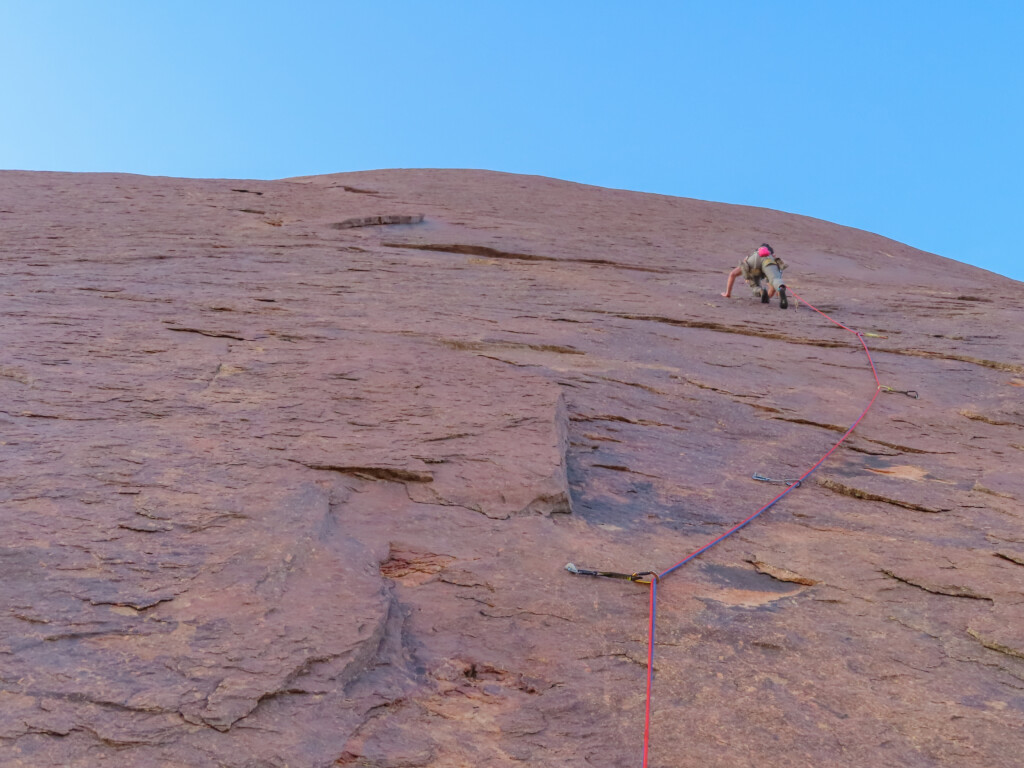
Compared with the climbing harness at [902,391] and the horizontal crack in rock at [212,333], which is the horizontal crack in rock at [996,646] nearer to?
the climbing harness at [902,391]

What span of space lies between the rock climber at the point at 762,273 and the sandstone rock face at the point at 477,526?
91 cm

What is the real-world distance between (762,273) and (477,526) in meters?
6.74

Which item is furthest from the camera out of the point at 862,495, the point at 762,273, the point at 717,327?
the point at 762,273

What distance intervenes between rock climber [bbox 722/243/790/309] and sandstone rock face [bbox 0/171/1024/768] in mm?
914

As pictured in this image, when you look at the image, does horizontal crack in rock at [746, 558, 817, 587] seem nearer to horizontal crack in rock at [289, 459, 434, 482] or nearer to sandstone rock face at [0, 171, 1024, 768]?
sandstone rock face at [0, 171, 1024, 768]

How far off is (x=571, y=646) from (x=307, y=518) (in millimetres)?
1346

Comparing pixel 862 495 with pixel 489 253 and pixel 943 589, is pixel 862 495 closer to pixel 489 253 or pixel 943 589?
pixel 943 589

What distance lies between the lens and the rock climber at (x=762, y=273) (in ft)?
32.6

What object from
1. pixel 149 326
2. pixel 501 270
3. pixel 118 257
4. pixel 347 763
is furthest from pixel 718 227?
pixel 347 763

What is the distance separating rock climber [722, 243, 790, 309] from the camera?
9930 mm

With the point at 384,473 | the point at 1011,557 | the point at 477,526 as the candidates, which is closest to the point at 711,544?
the point at 477,526

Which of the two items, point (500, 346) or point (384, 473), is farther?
point (500, 346)

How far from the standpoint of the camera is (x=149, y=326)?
6598mm

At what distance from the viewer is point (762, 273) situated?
400 inches
